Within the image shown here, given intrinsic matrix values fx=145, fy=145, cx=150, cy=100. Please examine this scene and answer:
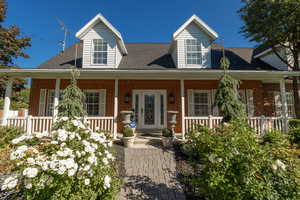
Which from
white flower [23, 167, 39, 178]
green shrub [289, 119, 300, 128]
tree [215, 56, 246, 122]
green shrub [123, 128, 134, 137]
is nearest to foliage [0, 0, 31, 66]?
green shrub [123, 128, 134, 137]

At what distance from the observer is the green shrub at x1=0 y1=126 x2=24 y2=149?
5.18 meters

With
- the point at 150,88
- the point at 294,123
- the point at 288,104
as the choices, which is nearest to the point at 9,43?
the point at 150,88

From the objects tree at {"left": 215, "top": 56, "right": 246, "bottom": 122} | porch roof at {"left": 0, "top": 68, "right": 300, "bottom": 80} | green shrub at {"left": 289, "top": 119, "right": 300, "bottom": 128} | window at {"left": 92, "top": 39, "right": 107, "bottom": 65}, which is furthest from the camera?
window at {"left": 92, "top": 39, "right": 107, "bottom": 65}

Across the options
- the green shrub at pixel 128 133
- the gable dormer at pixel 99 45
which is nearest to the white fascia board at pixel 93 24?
the gable dormer at pixel 99 45

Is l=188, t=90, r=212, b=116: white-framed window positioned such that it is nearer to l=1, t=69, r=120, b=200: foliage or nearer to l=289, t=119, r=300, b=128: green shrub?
l=289, t=119, r=300, b=128: green shrub

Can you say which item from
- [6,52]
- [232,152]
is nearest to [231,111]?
[232,152]

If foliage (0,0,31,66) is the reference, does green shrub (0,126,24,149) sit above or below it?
below

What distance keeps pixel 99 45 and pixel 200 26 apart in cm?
616

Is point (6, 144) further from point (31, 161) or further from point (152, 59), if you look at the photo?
point (152, 59)

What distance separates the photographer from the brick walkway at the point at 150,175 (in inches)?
135

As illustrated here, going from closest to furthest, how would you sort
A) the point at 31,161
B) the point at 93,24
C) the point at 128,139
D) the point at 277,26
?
the point at 31,161, the point at 128,139, the point at 277,26, the point at 93,24

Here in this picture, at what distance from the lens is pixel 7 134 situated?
5.58m

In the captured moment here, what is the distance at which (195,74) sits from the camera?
285 inches

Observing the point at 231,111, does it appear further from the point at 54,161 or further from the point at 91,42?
the point at 91,42
